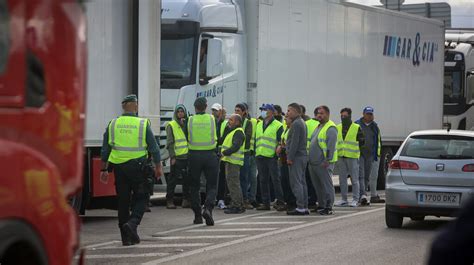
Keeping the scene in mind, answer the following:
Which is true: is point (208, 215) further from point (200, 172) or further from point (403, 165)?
point (403, 165)

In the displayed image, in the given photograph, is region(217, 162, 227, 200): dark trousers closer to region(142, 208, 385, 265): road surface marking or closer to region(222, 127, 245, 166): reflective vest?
region(222, 127, 245, 166): reflective vest

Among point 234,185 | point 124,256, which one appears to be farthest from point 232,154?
point 124,256

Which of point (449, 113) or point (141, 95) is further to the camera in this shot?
point (449, 113)

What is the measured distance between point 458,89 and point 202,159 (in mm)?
18876

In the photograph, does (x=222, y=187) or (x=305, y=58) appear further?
(x=305, y=58)

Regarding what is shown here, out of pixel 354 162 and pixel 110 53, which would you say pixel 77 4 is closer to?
pixel 110 53

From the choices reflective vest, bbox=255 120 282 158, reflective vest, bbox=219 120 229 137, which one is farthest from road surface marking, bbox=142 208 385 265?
reflective vest, bbox=219 120 229 137

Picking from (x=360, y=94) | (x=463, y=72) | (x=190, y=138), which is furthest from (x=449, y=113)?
(x=190, y=138)

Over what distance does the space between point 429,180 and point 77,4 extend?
9.42 meters

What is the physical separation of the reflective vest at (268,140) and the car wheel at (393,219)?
3813 mm

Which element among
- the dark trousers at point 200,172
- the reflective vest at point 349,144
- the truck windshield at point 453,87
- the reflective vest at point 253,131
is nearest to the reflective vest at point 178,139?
the reflective vest at point 253,131

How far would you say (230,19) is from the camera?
768 inches

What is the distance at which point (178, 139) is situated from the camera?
17719 mm

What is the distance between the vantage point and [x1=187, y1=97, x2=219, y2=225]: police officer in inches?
592
